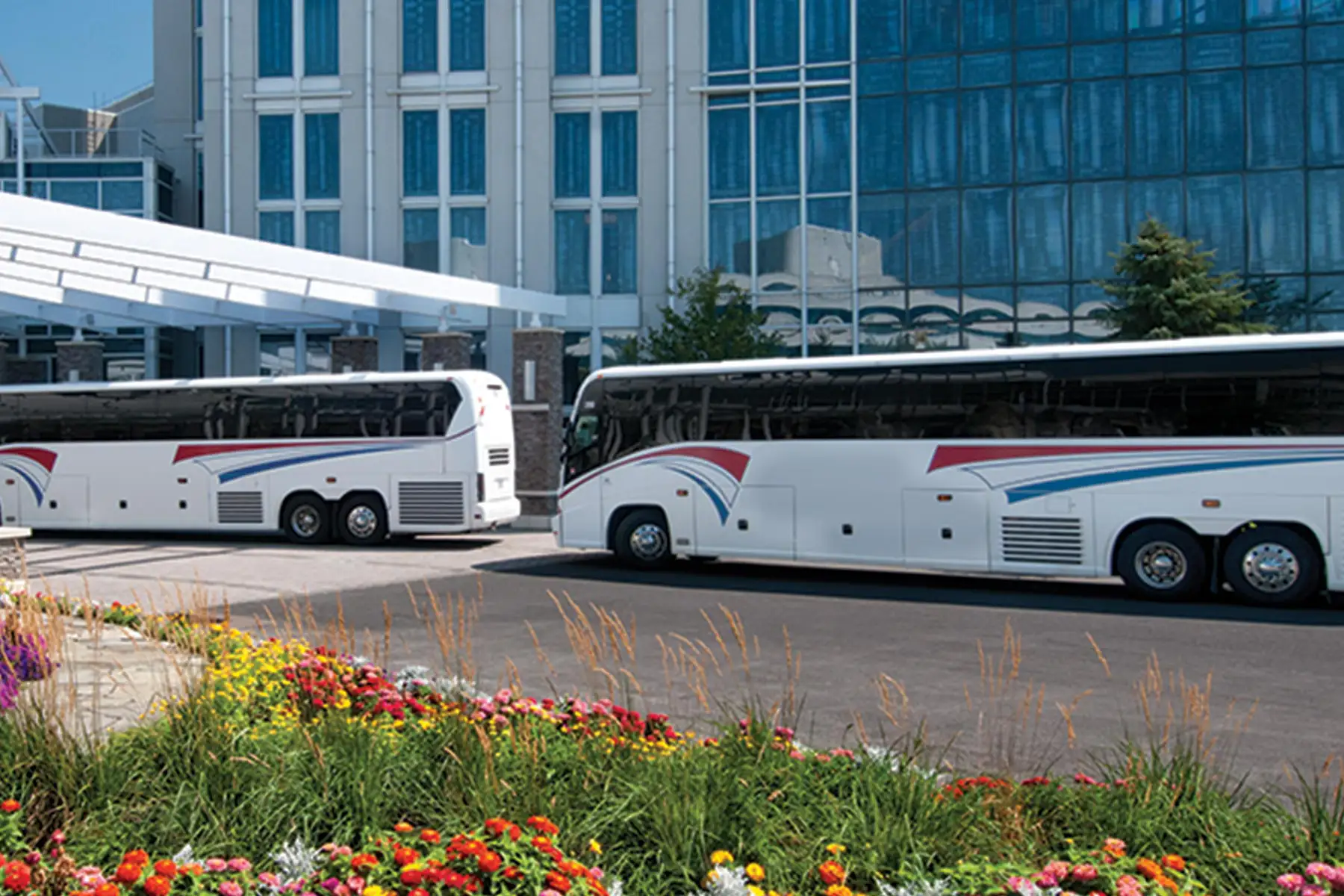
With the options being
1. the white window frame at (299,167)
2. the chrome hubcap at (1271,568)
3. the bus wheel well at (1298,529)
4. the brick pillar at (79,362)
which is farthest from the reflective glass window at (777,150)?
the chrome hubcap at (1271,568)

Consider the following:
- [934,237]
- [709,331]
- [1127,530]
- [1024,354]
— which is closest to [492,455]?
[709,331]

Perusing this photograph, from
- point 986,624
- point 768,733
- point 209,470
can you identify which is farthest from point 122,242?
point 768,733

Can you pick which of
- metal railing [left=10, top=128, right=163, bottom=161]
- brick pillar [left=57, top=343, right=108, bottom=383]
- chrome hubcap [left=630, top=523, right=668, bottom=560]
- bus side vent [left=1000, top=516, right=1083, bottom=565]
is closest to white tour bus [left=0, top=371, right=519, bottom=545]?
chrome hubcap [left=630, top=523, right=668, bottom=560]

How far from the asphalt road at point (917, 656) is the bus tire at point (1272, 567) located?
0.32m

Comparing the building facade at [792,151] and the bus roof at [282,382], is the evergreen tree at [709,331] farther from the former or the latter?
the bus roof at [282,382]

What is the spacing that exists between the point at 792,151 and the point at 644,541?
16.5 metres

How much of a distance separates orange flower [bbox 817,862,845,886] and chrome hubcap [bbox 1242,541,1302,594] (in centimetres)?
1220

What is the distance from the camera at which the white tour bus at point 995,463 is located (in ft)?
48.4

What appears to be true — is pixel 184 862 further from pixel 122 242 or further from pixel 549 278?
pixel 549 278

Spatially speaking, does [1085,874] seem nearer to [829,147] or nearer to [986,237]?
[986,237]

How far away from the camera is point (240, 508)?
79.5ft

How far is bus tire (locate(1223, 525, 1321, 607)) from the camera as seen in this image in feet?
47.8

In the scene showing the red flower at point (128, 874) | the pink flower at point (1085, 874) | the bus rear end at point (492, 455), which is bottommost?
the pink flower at point (1085, 874)

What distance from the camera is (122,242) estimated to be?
18.3m
